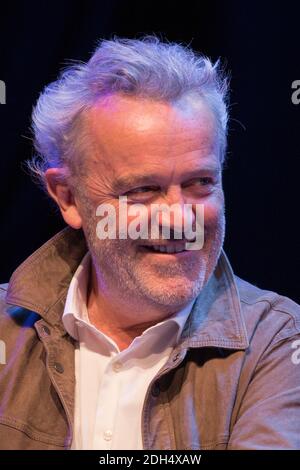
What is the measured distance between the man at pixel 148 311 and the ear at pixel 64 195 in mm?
28

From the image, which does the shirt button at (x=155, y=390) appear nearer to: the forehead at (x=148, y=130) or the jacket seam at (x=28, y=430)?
the jacket seam at (x=28, y=430)

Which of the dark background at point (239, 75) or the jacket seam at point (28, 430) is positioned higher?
the dark background at point (239, 75)

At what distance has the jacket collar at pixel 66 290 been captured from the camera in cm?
204

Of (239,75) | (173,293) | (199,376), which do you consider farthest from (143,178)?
(239,75)

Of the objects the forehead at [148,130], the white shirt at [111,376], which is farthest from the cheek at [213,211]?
the white shirt at [111,376]

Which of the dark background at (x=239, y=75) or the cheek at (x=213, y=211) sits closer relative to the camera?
the cheek at (x=213, y=211)

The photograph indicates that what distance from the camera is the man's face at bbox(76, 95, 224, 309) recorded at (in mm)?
2014

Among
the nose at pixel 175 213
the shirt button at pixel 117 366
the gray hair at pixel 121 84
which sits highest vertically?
the gray hair at pixel 121 84

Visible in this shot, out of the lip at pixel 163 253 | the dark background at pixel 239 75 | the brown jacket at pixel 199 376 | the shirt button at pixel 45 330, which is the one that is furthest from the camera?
the dark background at pixel 239 75

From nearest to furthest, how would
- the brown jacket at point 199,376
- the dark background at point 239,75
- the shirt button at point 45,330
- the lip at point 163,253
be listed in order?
1. the brown jacket at point 199,376
2. the lip at point 163,253
3. the shirt button at point 45,330
4. the dark background at point 239,75

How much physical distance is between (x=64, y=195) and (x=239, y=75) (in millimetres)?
676

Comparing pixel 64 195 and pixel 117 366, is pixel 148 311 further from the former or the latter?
pixel 64 195

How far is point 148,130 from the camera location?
2.01 meters

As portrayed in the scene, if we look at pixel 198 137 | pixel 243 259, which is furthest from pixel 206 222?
pixel 243 259
